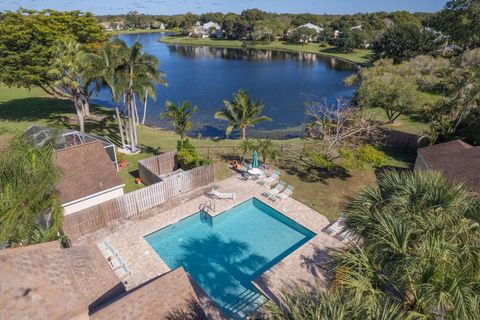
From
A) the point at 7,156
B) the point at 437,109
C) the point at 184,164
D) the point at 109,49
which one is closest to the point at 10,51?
the point at 109,49

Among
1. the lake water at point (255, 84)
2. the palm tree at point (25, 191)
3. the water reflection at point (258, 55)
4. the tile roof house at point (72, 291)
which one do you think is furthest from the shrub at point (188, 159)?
the water reflection at point (258, 55)

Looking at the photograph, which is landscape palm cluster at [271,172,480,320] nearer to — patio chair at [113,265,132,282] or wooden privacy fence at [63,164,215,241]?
patio chair at [113,265,132,282]

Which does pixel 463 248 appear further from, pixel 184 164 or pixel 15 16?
pixel 15 16

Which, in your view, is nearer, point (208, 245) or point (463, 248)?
point (463, 248)

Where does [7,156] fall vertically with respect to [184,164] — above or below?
above

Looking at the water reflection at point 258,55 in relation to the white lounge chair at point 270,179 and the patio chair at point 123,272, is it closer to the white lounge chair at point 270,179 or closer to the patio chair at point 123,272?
the white lounge chair at point 270,179

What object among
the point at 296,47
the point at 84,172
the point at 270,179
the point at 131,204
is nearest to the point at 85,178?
the point at 84,172

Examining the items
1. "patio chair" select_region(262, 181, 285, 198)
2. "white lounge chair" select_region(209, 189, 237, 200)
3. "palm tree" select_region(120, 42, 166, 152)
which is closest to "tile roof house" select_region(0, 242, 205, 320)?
"white lounge chair" select_region(209, 189, 237, 200)
